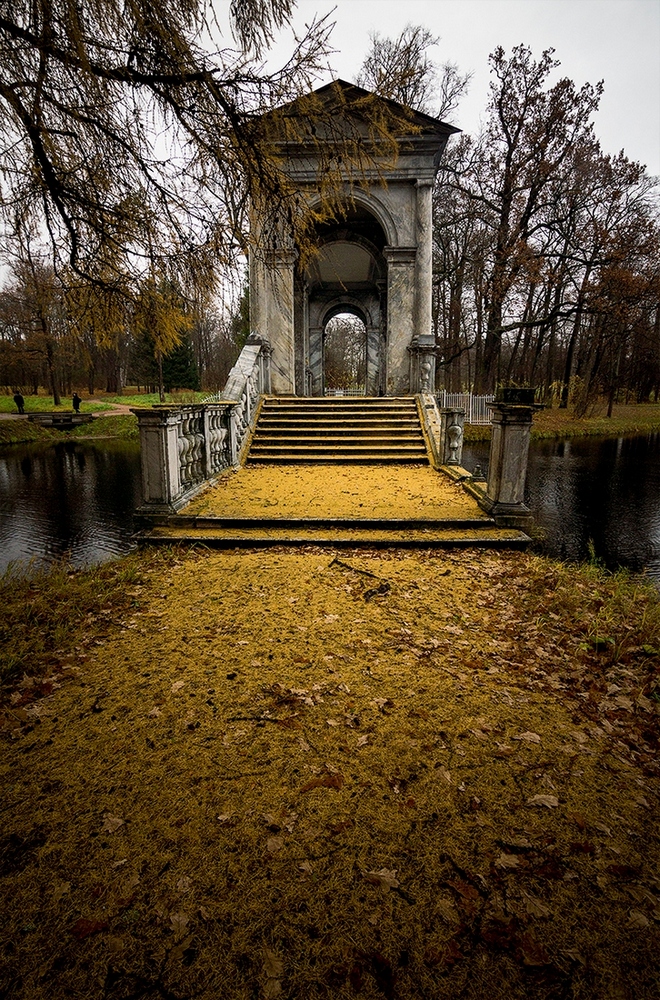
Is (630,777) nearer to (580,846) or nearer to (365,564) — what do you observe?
(580,846)

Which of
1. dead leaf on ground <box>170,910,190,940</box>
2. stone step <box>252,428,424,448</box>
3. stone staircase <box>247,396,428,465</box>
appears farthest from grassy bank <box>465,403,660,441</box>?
dead leaf on ground <box>170,910,190,940</box>

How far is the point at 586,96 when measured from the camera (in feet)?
62.8

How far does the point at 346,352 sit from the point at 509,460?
1942 inches

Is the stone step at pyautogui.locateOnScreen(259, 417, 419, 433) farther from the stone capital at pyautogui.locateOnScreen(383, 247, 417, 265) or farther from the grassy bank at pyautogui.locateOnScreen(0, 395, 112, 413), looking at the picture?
the grassy bank at pyautogui.locateOnScreen(0, 395, 112, 413)

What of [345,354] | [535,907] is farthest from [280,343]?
[345,354]

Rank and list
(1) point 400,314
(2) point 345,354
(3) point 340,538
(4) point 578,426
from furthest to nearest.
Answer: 1. (2) point 345,354
2. (4) point 578,426
3. (1) point 400,314
4. (3) point 340,538

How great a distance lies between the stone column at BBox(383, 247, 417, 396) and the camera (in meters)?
12.0

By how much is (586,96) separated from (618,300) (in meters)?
8.15

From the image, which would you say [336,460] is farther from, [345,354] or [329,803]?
Answer: [345,354]

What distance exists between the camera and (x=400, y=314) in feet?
40.1

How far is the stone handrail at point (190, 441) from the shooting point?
5.25 m

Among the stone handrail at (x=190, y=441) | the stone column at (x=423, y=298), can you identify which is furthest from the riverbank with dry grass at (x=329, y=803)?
the stone column at (x=423, y=298)

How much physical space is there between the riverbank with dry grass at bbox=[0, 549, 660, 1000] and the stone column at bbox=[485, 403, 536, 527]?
1.94 m

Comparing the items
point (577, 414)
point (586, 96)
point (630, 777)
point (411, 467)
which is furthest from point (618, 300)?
point (630, 777)
